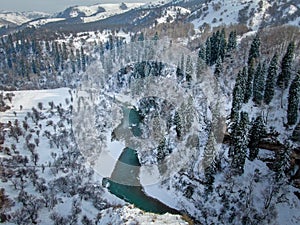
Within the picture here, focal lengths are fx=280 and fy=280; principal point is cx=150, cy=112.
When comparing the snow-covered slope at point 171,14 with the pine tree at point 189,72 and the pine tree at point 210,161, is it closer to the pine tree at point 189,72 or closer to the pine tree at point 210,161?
the pine tree at point 189,72

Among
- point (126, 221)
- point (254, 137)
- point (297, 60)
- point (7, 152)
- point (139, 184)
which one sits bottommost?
point (139, 184)

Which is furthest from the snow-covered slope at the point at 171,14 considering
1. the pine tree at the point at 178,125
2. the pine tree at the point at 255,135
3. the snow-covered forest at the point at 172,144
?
the pine tree at the point at 255,135

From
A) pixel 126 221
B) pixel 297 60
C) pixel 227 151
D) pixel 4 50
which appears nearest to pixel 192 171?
pixel 227 151

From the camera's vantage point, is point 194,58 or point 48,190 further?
point 194,58

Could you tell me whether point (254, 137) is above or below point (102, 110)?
above

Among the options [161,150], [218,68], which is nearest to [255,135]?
[161,150]

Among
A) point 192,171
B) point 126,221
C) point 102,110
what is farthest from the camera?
point 102,110

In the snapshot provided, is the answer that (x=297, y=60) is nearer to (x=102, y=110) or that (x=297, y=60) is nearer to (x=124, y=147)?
(x=124, y=147)
